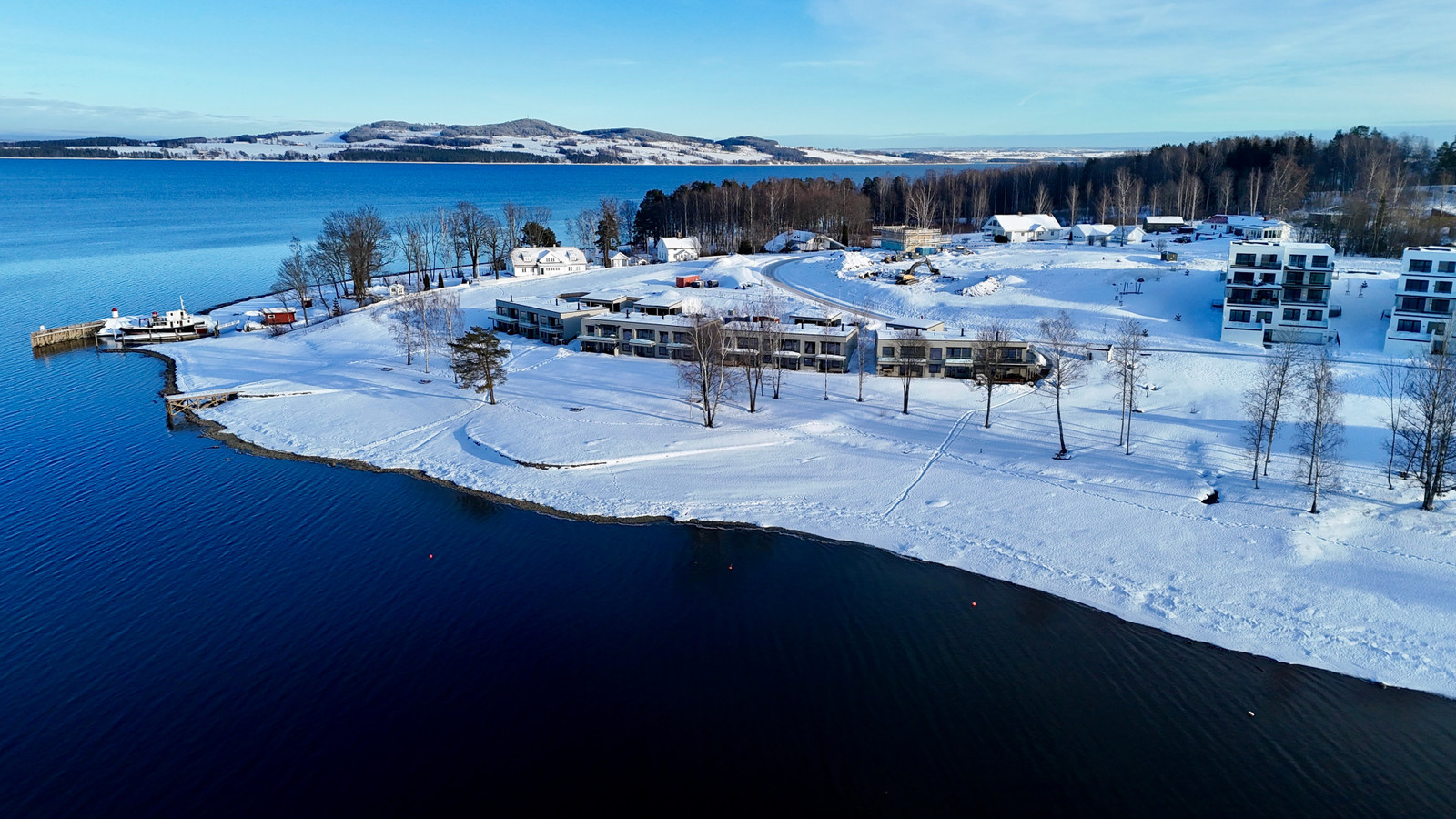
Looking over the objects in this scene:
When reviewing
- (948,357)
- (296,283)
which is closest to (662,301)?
(948,357)

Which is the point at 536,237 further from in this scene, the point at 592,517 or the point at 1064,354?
the point at 592,517

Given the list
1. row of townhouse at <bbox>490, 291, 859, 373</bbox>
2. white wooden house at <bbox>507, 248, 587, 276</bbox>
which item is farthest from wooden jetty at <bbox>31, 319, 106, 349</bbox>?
white wooden house at <bbox>507, 248, 587, 276</bbox>

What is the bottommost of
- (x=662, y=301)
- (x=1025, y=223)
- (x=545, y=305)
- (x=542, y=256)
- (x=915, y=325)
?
(x=915, y=325)

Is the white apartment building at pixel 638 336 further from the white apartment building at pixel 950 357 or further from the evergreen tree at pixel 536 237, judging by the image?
the evergreen tree at pixel 536 237

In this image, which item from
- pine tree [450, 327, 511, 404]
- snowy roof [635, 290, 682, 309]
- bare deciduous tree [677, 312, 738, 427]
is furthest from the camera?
snowy roof [635, 290, 682, 309]

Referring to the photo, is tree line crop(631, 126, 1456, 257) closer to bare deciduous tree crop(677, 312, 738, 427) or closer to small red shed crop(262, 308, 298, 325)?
small red shed crop(262, 308, 298, 325)
